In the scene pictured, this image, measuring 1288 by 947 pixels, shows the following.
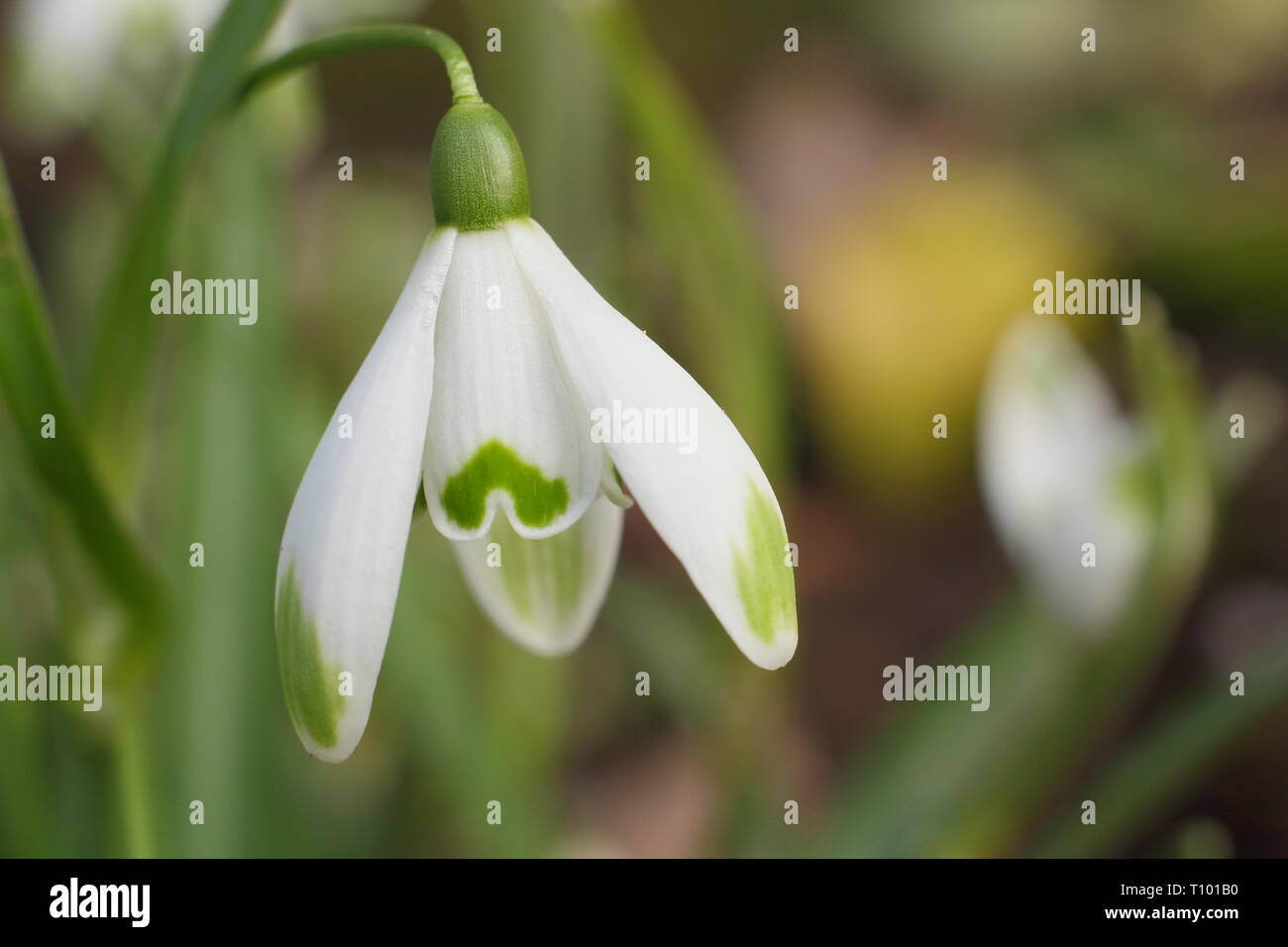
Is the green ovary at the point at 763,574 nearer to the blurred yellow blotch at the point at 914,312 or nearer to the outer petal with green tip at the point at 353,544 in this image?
the outer petal with green tip at the point at 353,544

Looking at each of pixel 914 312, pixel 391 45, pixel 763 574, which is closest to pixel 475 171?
pixel 391 45

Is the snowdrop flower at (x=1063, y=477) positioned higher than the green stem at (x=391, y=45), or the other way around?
the green stem at (x=391, y=45)

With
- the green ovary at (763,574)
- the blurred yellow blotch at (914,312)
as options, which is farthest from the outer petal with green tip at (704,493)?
the blurred yellow blotch at (914,312)

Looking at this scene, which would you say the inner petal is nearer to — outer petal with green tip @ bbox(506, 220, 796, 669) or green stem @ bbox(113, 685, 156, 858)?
outer petal with green tip @ bbox(506, 220, 796, 669)

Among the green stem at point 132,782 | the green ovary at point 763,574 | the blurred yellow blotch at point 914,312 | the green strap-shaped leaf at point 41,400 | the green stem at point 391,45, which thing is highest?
the blurred yellow blotch at point 914,312

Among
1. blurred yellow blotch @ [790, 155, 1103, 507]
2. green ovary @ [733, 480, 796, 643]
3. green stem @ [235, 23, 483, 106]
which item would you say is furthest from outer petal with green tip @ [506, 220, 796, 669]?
blurred yellow blotch @ [790, 155, 1103, 507]

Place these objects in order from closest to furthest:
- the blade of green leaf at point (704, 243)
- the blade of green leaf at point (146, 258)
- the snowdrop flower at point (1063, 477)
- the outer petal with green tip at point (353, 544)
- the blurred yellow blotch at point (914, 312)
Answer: the outer petal with green tip at point (353, 544) → the blade of green leaf at point (146, 258) → the blade of green leaf at point (704, 243) → the snowdrop flower at point (1063, 477) → the blurred yellow blotch at point (914, 312)

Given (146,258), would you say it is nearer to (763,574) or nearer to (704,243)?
(763,574)
